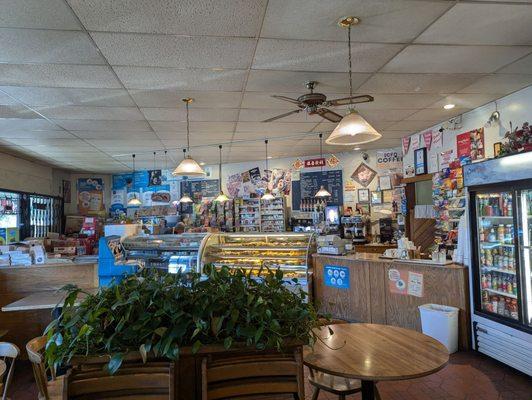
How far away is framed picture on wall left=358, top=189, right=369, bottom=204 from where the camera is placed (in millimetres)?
9359

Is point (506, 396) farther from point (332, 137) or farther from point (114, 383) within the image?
point (114, 383)

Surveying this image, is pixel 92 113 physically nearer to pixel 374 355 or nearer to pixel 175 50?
pixel 175 50

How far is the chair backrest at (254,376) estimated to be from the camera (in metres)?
1.73

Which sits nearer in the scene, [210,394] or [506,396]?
[210,394]

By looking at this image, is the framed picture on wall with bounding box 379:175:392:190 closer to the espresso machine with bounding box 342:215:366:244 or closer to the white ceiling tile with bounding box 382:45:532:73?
the espresso machine with bounding box 342:215:366:244

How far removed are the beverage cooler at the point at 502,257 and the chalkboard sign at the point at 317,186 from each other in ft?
17.5

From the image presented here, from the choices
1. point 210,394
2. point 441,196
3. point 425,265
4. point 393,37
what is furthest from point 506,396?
point 441,196

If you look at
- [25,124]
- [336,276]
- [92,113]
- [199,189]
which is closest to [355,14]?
[336,276]

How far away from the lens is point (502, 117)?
17.5 feet

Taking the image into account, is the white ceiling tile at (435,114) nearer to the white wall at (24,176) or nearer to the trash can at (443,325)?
the trash can at (443,325)

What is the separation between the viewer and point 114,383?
1633mm

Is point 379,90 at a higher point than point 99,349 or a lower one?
higher

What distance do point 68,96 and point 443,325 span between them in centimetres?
533

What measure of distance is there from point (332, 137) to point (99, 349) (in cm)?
253
